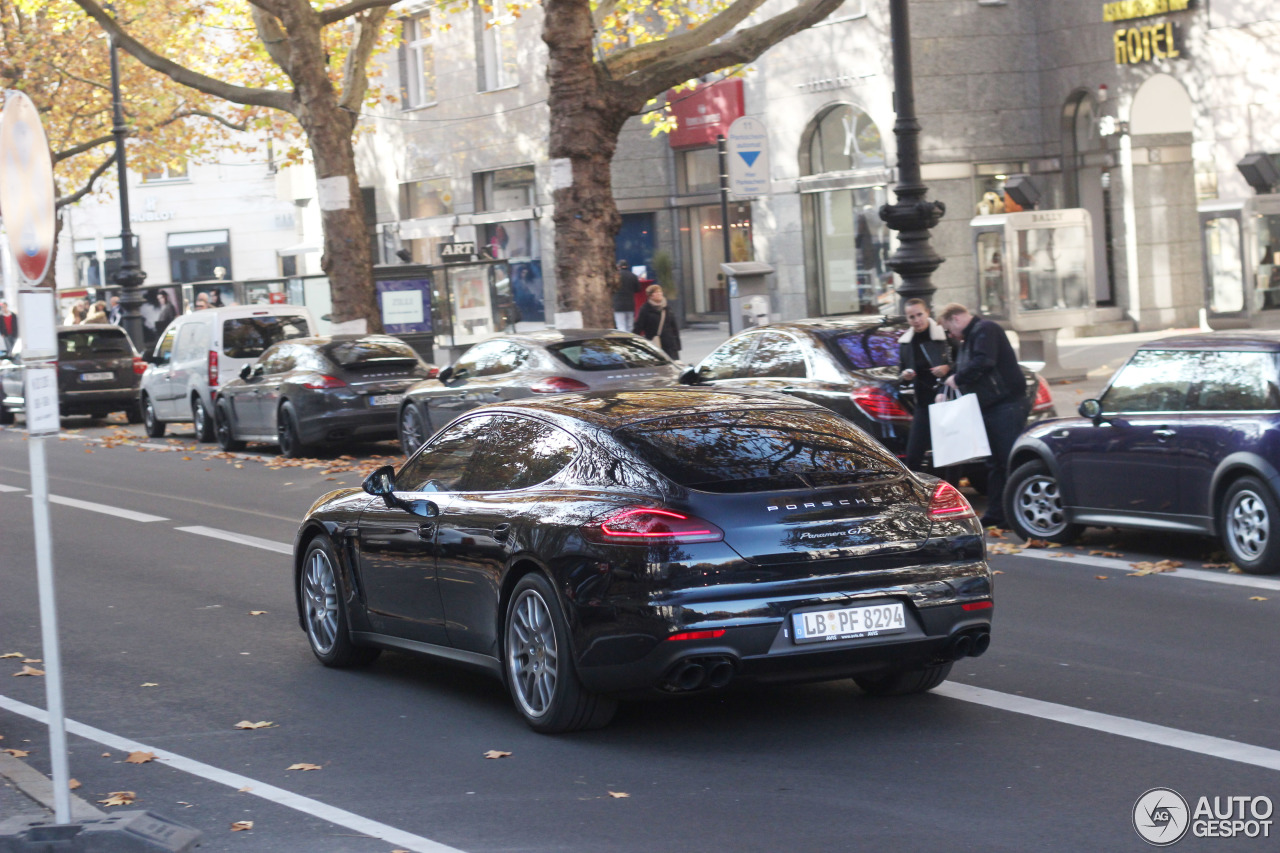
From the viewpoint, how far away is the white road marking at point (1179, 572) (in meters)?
10.4

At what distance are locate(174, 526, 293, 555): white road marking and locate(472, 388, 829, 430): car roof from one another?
5588 mm

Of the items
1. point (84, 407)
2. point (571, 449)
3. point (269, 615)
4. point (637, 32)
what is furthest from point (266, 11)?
point (571, 449)

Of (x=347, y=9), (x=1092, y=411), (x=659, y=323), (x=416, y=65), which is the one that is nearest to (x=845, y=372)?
(x=1092, y=411)

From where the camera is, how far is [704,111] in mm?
38688

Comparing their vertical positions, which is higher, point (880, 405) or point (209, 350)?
point (209, 350)

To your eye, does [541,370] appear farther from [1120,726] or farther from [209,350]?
[1120,726]

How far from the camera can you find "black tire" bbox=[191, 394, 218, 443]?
23891 millimetres

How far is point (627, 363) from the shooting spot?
17.7 meters

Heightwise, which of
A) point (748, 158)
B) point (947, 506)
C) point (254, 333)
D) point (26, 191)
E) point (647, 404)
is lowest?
point (947, 506)

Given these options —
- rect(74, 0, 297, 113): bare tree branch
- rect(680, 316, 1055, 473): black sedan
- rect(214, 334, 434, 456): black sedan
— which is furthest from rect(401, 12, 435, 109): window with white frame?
rect(680, 316, 1055, 473): black sedan

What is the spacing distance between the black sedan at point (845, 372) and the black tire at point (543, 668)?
7.06 metres

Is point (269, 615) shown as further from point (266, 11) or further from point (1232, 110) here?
point (1232, 110)

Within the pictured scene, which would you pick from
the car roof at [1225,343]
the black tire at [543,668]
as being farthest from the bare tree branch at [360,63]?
the black tire at [543,668]

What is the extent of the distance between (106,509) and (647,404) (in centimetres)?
1005
